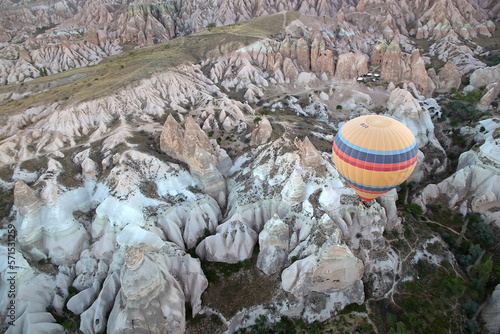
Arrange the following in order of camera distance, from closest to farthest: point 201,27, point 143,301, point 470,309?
point 143,301
point 470,309
point 201,27

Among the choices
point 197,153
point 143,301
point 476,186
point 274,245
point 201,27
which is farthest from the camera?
point 201,27

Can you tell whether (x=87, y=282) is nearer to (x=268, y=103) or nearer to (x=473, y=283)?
(x=473, y=283)

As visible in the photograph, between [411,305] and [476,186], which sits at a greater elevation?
[476,186]

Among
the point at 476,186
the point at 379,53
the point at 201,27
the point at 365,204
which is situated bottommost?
the point at 476,186

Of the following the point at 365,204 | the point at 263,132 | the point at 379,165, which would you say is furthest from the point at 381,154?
the point at 263,132

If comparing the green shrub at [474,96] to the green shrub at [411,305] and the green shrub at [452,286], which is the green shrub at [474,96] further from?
the green shrub at [411,305]

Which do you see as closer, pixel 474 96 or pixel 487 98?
pixel 487 98

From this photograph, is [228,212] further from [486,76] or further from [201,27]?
[201,27]
